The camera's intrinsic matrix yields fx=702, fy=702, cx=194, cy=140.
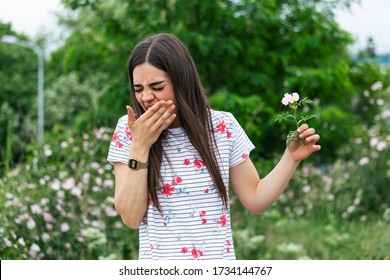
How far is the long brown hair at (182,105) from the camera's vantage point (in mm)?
2295

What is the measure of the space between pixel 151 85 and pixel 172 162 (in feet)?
0.87

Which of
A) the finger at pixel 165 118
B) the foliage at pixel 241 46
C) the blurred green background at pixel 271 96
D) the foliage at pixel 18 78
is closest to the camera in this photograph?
the finger at pixel 165 118

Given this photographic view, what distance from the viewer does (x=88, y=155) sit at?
19.9 ft

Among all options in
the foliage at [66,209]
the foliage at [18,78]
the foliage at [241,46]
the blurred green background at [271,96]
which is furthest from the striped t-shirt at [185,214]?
the foliage at [18,78]

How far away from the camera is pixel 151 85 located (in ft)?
7.46

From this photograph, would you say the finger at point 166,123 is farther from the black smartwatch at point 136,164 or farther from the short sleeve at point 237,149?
the short sleeve at point 237,149

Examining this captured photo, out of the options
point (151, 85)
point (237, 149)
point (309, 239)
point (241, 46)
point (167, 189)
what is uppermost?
point (151, 85)

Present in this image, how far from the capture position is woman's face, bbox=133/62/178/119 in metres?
2.27

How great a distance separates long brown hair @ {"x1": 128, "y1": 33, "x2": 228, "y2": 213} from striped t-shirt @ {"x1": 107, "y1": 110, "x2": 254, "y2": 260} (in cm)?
3

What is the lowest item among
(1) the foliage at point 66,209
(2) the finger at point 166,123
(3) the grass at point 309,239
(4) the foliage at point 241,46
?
(3) the grass at point 309,239

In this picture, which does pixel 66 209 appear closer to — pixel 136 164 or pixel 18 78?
pixel 136 164

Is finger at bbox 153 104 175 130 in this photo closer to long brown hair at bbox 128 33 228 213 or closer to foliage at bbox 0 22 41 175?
long brown hair at bbox 128 33 228 213

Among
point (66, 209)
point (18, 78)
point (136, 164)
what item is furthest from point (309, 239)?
point (18, 78)
